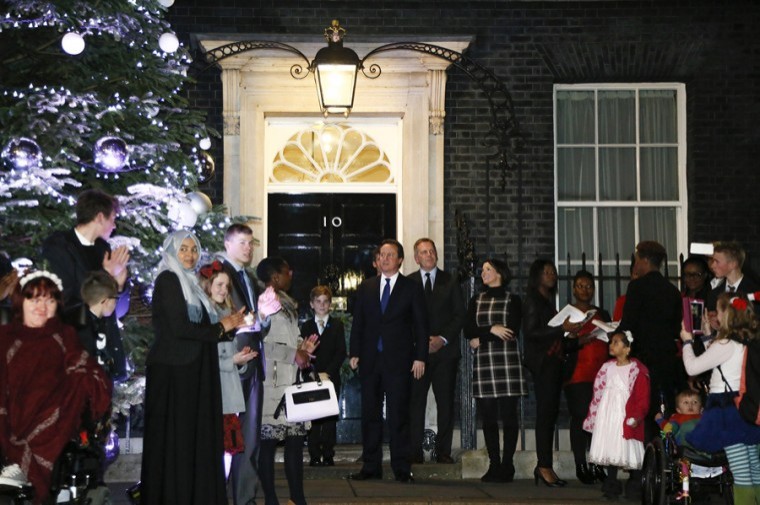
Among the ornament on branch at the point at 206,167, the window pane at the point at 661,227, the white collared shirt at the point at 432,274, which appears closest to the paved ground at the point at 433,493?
the white collared shirt at the point at 432,274

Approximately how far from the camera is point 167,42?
36.4 ft

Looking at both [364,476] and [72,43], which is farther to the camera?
[364,476]

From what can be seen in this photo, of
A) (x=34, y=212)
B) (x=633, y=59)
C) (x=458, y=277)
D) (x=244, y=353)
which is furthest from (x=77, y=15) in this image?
(x=633, y=59)

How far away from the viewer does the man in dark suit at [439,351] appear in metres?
12.3

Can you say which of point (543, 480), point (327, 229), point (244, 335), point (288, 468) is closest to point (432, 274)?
point (543, 480)

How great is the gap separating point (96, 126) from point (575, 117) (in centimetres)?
669

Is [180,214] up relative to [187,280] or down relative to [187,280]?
up

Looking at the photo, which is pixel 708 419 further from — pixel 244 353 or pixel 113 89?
pixel 113 89

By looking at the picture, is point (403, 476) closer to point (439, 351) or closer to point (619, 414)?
point (439, 351)

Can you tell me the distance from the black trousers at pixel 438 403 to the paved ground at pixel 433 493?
0.53 metres

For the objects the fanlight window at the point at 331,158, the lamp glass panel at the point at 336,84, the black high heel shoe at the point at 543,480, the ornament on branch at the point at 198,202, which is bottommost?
the black high heel shoe at the point at 543,480

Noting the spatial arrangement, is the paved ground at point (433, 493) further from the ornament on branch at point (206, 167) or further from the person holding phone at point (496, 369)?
the ornament on branch at point (206, 167)

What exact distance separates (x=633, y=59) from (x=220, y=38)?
4613 millimetres

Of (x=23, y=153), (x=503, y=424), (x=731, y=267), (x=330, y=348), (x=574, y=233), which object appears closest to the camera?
(x=23, y=153)
